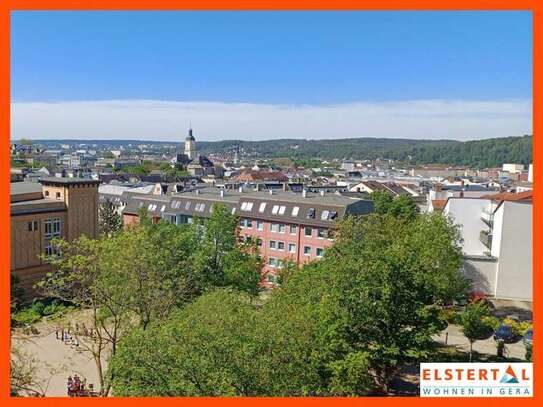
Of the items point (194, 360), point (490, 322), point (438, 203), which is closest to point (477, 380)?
point (194, 360)

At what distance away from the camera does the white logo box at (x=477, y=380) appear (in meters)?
13.8

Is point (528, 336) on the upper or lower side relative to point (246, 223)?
lower

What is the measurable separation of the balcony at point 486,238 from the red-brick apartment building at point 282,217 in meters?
10.4

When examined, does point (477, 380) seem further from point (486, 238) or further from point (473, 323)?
point (486, 238)

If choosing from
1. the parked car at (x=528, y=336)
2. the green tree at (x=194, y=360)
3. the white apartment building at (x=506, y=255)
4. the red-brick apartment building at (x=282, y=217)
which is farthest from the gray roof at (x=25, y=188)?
the parked car at (x=528, y=336)

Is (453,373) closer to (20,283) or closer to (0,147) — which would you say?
(0,147)

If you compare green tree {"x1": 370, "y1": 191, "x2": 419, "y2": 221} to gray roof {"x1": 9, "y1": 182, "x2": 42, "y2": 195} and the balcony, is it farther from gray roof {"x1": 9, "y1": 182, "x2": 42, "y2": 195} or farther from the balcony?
gray roof {"x1": 9, "y1": 182, "x2": 42, "y2": 195}

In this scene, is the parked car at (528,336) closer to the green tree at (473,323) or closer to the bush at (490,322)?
the bush at (490,322)

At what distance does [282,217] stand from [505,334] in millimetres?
22052

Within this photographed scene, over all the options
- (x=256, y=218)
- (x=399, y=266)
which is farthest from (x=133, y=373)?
(x=256, y=218)

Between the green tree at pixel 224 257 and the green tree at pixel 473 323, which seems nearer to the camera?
the green tree at pixel 473 323

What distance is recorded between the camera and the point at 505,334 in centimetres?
3138

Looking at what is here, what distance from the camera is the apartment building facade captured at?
130ft

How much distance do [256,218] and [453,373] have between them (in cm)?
3600
